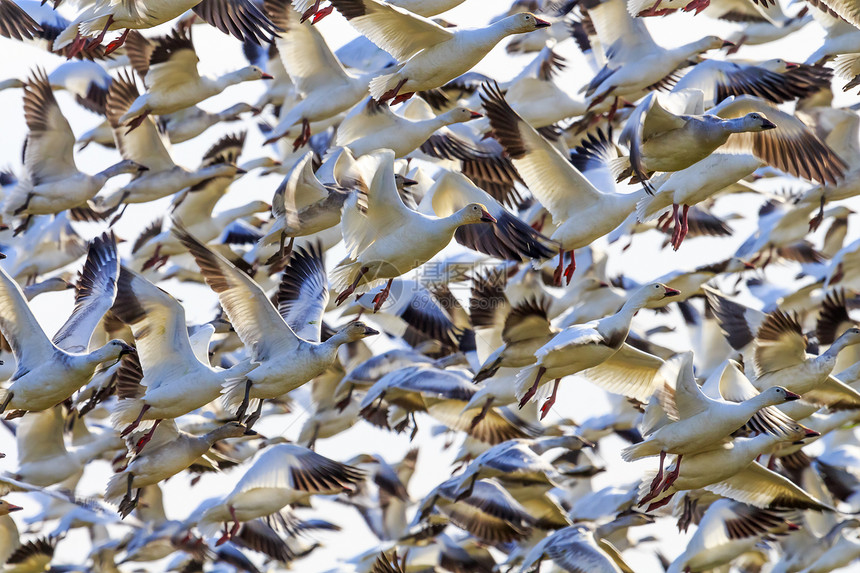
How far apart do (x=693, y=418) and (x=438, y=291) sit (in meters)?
4.07

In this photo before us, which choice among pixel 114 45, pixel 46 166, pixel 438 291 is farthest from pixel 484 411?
pixel 46 166

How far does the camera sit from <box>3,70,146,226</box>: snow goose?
12406 mm

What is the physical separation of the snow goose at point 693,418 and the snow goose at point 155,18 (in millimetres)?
4190

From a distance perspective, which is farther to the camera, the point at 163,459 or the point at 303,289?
the point at 163,459

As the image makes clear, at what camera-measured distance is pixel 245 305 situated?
927cm

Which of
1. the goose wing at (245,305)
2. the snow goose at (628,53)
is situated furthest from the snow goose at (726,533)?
the goose wing at (245,305)

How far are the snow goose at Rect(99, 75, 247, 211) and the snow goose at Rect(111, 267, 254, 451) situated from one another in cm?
367

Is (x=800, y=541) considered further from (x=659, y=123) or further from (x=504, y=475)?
(x=659, y=123)

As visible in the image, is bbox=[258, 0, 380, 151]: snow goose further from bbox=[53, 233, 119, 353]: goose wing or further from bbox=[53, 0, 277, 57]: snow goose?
bbox=[53, 233, 119, 353]: goose wing

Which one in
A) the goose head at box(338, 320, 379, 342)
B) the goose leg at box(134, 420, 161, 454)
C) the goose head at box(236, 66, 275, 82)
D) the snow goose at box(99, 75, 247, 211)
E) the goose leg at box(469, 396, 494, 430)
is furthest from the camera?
the goose head at box(236, 66, 275, 82)

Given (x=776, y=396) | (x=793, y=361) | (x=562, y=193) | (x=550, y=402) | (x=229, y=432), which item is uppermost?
(x=562, y=193)

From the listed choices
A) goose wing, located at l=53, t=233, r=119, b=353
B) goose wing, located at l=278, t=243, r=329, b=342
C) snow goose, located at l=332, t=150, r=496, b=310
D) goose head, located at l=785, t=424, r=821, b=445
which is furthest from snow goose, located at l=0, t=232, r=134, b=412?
goose head, located at l=785, t=424, r=821, b=445

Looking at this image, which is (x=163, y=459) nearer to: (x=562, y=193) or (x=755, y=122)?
(x=562, y=193)

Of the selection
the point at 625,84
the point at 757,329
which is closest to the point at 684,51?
the point at 625,84
